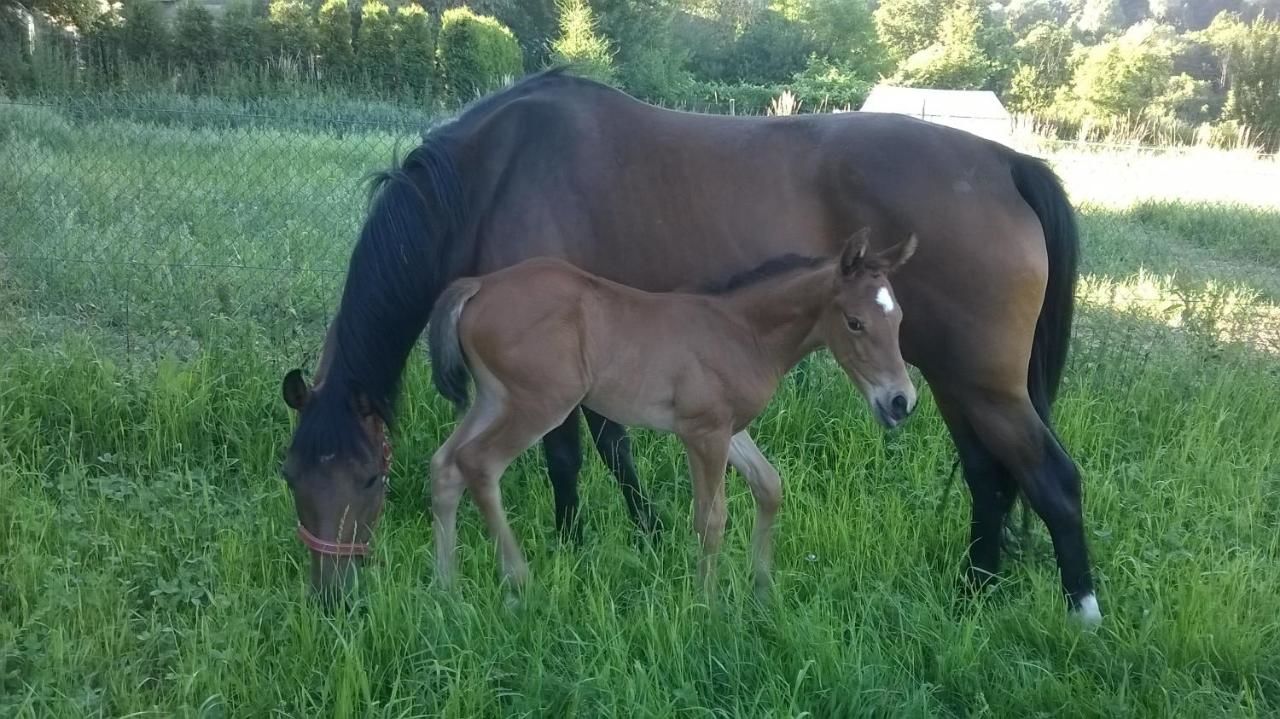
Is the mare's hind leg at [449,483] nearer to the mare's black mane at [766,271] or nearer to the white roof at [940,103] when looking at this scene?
the mare's black mane at [766,271]

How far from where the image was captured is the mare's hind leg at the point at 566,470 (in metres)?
3.51

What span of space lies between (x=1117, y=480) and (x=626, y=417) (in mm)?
2354

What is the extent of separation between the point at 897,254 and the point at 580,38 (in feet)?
69.3

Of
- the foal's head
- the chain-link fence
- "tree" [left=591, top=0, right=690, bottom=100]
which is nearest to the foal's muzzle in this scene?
the foal's head

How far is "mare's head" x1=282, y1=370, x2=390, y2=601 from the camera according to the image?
9.44ft

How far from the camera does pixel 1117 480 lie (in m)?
4.02

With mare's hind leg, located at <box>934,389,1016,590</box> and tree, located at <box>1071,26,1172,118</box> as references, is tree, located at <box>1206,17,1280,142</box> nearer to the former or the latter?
tree, located at <box>1071,26,1172,118</box>

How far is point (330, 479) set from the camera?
9.46 feet

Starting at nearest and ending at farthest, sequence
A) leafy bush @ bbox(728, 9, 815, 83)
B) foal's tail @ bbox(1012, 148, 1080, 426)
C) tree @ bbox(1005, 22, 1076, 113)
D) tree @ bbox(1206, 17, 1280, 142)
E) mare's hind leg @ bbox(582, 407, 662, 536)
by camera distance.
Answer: foal's tail @ bbox(1012, 148, 1080, 426) < mare's hind leg @ bbox(582, 407, 662, 536) < tree @ bbox(1206, 17, 1280, 142) < tree @ bbox(1005, 22, 1076, 113) < leafy bush @ bbox(728, 9, 815, 83)

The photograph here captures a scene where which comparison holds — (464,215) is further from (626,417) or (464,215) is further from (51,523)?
(51,523)

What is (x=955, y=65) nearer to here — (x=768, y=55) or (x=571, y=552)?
(x=768, y=55)

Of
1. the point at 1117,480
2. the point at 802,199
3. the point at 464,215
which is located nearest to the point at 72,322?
the point at 464,215

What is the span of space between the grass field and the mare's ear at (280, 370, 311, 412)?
0.59 metres

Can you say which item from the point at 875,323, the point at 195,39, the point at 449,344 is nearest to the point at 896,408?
the point at 875,323
